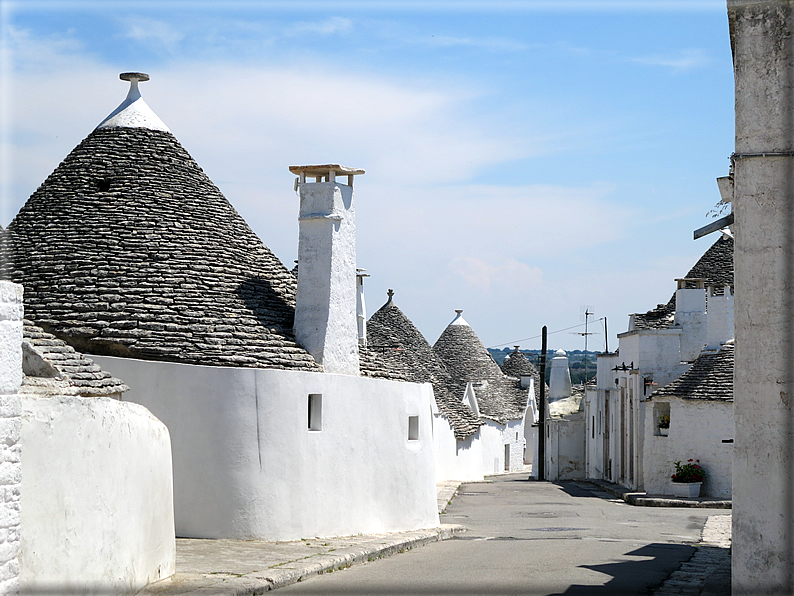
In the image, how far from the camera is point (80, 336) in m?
14.2

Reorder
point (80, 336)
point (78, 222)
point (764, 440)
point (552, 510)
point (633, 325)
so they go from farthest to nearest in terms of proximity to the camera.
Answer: point (633, 325), point (552, 510), point (78, 222), point (80, 336), point (764, 440)

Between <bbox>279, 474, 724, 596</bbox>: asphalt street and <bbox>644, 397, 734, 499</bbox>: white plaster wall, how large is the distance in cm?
184

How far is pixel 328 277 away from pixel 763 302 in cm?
853

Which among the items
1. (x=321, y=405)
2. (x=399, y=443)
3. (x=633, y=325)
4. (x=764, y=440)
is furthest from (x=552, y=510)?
(x=764, y=440)

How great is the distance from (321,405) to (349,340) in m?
1.72

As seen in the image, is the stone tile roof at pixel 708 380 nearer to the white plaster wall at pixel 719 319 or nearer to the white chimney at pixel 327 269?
the white plaster wall at pixel 719 319

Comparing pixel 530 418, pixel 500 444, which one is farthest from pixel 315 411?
pixel 530 418

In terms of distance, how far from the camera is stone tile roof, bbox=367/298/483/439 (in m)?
35.2

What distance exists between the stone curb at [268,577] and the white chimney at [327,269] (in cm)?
321

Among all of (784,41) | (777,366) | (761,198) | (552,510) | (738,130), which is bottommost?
(552,510)

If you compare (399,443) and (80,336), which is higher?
(80,336)

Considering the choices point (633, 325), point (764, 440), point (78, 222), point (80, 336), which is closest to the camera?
point (764, 440)

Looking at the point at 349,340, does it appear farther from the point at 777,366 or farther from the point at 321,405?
the point at 777,366

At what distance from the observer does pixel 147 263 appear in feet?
50.2
